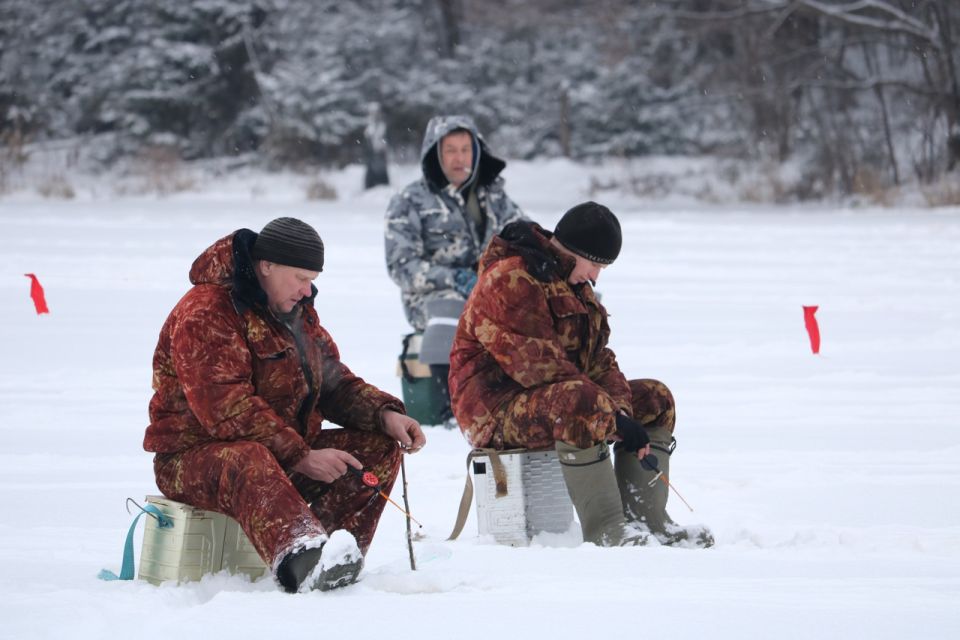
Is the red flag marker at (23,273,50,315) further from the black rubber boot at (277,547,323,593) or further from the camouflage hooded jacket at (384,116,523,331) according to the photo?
the black rubber boot at (277,547,323,593)

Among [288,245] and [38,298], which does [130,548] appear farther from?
[38,298]

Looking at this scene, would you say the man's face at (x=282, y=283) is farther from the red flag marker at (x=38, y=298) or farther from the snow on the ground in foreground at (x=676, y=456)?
the red flag marker at (x=38, y=298)

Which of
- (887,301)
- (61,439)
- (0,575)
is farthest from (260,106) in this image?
(0,575)

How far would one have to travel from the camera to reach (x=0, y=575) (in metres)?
3.39

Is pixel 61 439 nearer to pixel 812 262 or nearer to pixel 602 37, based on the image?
pixel 812 262

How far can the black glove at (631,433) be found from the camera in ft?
11.8

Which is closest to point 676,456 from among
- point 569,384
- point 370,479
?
point 569,384

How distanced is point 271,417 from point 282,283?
373 mm

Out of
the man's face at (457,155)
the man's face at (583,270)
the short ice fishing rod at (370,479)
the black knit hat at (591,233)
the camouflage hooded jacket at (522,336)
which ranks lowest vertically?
the short ice fishing rod at (370,479)

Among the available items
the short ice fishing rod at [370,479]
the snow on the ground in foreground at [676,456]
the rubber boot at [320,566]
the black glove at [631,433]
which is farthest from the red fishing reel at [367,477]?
the black glove at [631,433]

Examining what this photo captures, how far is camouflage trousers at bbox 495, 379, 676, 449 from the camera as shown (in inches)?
139

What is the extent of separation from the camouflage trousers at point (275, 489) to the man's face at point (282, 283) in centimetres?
41

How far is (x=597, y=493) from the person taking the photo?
3568 millimetres

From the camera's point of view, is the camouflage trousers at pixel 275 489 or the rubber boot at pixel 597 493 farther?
the rubber boot at pixel 597 493
